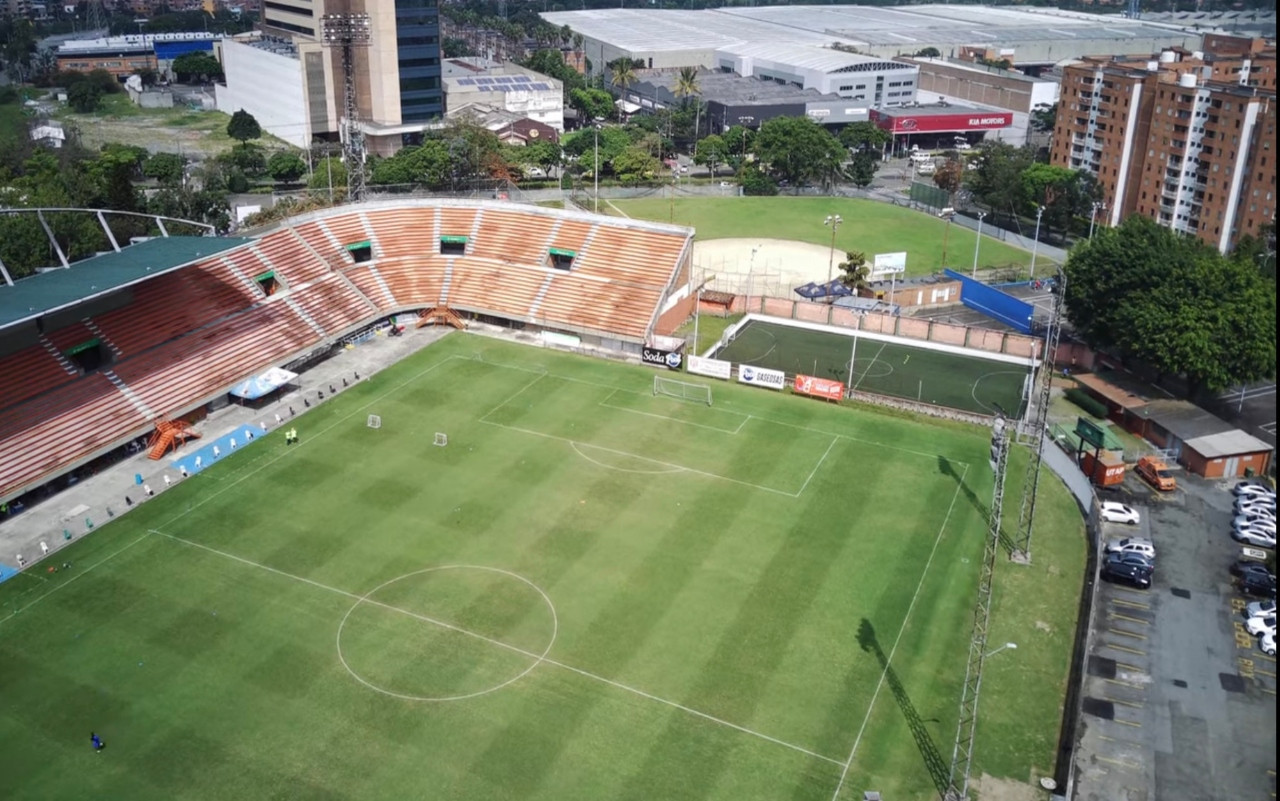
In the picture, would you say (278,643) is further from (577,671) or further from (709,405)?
(709,405)

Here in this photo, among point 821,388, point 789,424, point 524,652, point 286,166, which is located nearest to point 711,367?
point 821,388

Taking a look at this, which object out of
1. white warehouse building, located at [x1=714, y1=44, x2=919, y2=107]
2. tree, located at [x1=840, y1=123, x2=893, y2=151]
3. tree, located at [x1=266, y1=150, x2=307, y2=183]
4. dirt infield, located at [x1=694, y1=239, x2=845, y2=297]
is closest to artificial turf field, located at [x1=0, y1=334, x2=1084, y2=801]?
dirt infield, located at [x1=694, y1=239, x2=845, y2=297]

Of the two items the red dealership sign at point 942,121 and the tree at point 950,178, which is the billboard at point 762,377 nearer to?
the tree at point 950,178

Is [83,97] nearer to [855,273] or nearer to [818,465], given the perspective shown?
[855,273]

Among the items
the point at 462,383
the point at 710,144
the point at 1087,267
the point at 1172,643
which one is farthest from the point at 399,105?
the point at 1172,643

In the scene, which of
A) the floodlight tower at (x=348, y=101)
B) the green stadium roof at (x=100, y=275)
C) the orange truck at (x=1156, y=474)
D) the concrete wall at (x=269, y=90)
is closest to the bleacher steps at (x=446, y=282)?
the floodlight tower at (x=348, y=101)

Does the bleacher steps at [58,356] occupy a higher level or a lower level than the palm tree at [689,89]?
lower
